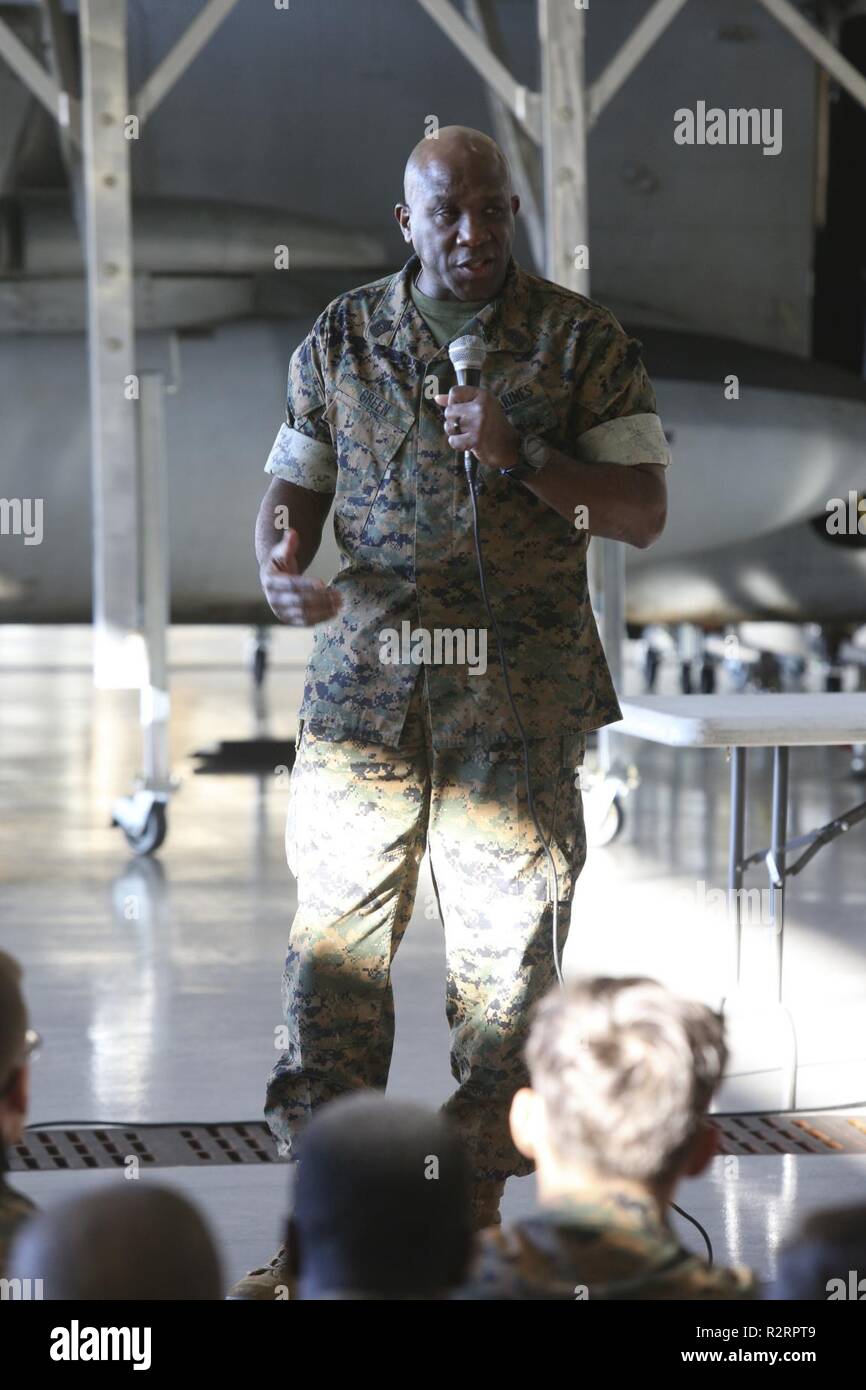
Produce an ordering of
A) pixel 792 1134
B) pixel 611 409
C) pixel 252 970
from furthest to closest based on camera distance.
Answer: pixel 252 970
pixel 792 1134
pixel 611 409

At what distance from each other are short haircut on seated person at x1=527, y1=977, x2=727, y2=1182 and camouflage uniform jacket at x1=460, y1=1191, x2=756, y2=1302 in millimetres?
89

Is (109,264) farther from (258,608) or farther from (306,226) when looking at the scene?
(258,608)

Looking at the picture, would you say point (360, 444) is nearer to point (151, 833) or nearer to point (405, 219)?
point (405, 219)

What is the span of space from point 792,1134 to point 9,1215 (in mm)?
2315

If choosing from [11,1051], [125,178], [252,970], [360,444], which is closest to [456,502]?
[360,444]

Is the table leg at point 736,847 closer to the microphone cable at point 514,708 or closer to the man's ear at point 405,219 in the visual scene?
the microphone cable at point 514,708

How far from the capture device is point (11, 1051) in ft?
5.36

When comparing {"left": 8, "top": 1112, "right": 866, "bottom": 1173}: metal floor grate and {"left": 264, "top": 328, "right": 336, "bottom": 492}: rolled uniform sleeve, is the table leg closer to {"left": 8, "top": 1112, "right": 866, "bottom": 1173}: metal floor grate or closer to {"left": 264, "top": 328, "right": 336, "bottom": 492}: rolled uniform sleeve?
{"left": 8, "top": 1112, "right": 866, "bottom": 1173}: metal floor grate

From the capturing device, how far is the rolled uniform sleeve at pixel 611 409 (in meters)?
2.69

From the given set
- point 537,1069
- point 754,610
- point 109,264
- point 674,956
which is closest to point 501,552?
point 537,1069

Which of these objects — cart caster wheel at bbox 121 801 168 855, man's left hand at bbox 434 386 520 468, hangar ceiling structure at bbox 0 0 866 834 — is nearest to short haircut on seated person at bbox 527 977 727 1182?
man's left hand at bbox 434 386 520 468

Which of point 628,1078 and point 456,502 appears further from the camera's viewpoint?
point 456,502

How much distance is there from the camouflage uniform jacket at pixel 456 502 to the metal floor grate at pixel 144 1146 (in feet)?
3.42

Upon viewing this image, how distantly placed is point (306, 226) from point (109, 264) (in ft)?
7.37
